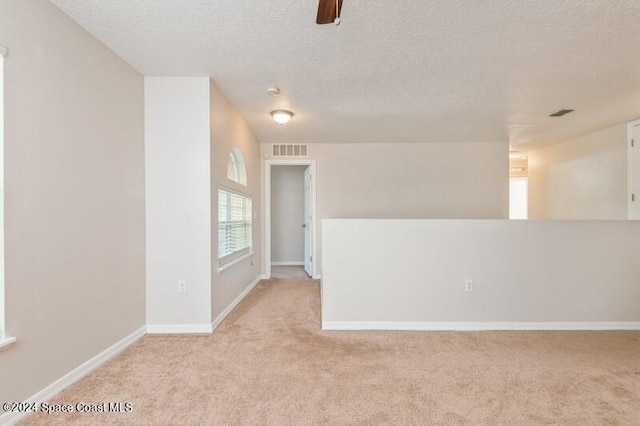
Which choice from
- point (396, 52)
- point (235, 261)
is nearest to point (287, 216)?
point (235, 261)

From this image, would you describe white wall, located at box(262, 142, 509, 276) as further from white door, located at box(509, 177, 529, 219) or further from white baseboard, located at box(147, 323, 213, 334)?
white baseboard, located at box(147, 323, 213, 334)

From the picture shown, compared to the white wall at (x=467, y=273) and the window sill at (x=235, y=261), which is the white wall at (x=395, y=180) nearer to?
the window sill at (x=235, y=261)

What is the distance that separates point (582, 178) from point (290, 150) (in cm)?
503

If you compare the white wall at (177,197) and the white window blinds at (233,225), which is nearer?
the white wall at (177,197)

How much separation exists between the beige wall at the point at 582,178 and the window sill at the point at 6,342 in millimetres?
6721

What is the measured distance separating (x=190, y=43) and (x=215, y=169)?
3.86ft

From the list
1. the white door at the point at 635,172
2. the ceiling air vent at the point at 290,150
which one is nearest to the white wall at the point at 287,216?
the ceiling air vent at the point at 290,150

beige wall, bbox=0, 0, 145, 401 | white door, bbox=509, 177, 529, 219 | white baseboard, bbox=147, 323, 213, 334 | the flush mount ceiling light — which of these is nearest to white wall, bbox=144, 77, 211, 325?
white baseboard, bbox=147, 323, 213, 334

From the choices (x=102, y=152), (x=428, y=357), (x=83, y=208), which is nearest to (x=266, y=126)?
(x=102, y=152)

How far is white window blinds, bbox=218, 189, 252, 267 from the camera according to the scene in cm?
340

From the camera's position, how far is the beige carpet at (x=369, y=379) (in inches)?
67.2

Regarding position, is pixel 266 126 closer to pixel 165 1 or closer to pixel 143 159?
pixel 143 159

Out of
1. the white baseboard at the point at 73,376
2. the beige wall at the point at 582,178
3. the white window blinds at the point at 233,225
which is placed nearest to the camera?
the white baseboard at the point at 73,376

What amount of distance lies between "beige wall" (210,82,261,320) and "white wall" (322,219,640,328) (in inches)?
46.2
